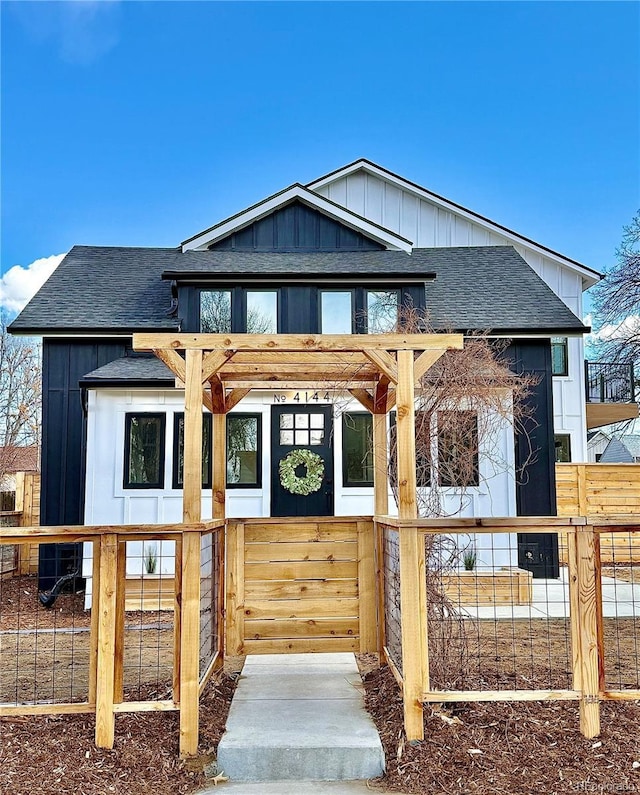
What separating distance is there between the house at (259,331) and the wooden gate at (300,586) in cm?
298

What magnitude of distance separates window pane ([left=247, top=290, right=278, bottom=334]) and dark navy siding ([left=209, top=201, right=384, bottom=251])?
1474 millimetres

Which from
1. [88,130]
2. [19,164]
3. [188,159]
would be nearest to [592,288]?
[188,159]

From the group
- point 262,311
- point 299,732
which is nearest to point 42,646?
point 299,732

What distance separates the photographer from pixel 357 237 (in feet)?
40.1

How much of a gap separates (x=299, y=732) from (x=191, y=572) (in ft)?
3.68

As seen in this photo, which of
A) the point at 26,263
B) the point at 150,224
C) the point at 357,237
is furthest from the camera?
the point at 26,263

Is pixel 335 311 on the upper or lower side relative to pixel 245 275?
lower

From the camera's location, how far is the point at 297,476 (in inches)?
402

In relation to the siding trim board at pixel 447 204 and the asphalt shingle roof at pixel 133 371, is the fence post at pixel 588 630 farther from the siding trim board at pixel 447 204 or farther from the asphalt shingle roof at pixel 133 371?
the siding trim board at pixel 447 204

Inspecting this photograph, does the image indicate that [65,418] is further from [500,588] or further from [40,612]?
[500,588]

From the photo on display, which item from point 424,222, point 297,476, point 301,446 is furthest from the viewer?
point 424,222

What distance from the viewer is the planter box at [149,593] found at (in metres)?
9.09

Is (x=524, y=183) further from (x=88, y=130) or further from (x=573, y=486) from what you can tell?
(x=88, y=130)

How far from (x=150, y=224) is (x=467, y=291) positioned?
15491 millimetres
